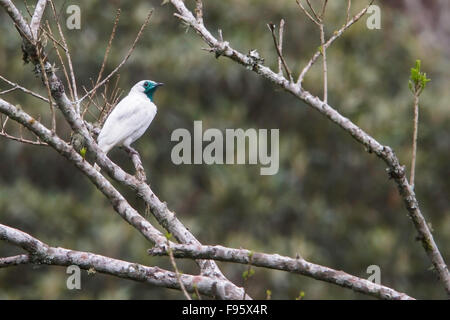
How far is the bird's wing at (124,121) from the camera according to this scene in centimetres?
573

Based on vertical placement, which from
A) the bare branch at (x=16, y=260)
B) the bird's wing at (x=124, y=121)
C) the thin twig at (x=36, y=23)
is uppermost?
the bird's wing at (x=124, y=121)

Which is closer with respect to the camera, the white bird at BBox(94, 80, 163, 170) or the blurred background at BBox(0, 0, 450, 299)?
the white bird at BBox(94, 80, 163, 170)

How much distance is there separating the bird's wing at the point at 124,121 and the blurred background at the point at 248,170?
9.62ft

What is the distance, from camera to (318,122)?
10.5 m

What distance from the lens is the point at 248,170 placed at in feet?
31.4

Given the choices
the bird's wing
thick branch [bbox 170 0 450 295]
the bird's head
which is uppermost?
the bird's head

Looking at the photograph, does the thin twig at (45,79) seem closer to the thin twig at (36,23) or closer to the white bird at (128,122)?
the thin twig at (36,23)

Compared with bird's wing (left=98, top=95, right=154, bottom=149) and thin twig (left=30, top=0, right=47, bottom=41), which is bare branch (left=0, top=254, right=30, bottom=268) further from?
bird's wing (left=98, top=95, right=154, bottom=149)

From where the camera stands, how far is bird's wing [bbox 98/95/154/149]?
573 centimetres

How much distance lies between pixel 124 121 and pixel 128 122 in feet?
0.22

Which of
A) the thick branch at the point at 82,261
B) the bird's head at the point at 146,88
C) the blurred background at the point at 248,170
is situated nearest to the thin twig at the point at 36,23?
the thick branch at the point at 82,261

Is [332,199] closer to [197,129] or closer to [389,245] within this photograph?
[389,245]

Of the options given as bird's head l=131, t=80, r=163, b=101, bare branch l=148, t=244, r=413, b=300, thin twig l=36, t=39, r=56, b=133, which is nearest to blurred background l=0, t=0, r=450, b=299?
bird's head l=131, t=80, r=163, b=101

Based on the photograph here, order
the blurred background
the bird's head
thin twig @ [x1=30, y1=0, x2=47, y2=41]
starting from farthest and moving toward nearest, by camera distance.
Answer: the blurred background → the bird's head → thin twig @ [x1=30, y1=0, x2=47, y2=41]
